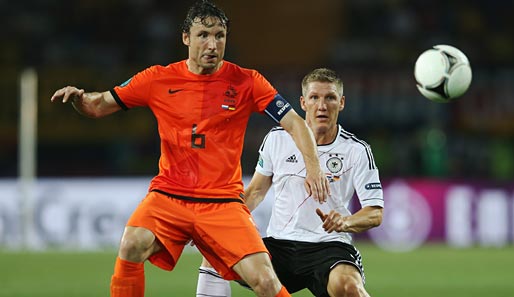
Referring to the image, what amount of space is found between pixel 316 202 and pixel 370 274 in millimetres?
5450

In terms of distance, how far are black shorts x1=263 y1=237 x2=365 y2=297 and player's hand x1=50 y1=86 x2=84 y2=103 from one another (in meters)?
1.68

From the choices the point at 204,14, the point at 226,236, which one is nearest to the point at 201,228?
the point at 226,236

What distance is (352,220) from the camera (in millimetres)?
6031

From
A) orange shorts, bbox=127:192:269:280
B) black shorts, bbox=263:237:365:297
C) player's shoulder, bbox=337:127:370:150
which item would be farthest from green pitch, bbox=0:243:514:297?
orange shorts, bbox=127:192:269:280

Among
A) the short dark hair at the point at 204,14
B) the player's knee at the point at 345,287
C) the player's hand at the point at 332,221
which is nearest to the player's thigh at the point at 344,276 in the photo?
the player's knee at the point at 345,287

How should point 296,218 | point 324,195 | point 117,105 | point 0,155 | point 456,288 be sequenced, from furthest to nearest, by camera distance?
point 0,155 < point 456,288 < point 296,218 < point 117,105 < point 324,195

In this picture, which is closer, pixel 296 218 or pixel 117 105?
pixel 117 105

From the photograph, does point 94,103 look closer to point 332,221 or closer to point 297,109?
point 332,221

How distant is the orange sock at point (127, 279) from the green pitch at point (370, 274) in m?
3.74

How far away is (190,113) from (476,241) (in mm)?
10982

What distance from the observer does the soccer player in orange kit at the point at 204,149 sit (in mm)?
5777

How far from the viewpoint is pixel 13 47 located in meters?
19.9

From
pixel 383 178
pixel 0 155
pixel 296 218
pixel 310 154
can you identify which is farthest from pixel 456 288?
pixel 0 155

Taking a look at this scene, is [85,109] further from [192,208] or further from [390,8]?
[390,8]
